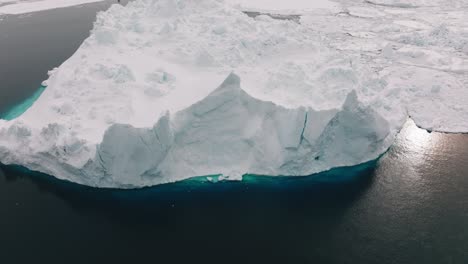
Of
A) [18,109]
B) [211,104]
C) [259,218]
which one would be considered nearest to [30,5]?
[18,109]

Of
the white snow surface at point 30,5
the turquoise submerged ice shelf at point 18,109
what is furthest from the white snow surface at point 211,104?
the white snow surface at point 30,5

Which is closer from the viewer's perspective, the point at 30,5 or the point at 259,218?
the point at 259,218

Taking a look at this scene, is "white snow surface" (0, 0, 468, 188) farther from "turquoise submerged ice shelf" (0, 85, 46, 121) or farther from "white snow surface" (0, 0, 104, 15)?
"white snow surface" (0, 0, 104, 15)

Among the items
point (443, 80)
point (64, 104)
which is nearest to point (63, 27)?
point (64, 104)

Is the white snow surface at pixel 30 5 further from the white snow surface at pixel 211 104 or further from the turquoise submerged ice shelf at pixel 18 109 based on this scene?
the turquoise submerged ice shelf at pixel 18 109

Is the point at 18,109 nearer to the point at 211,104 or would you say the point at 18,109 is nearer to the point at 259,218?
the point at 211,104

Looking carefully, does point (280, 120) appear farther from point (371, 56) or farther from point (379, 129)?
point (371, 56)
